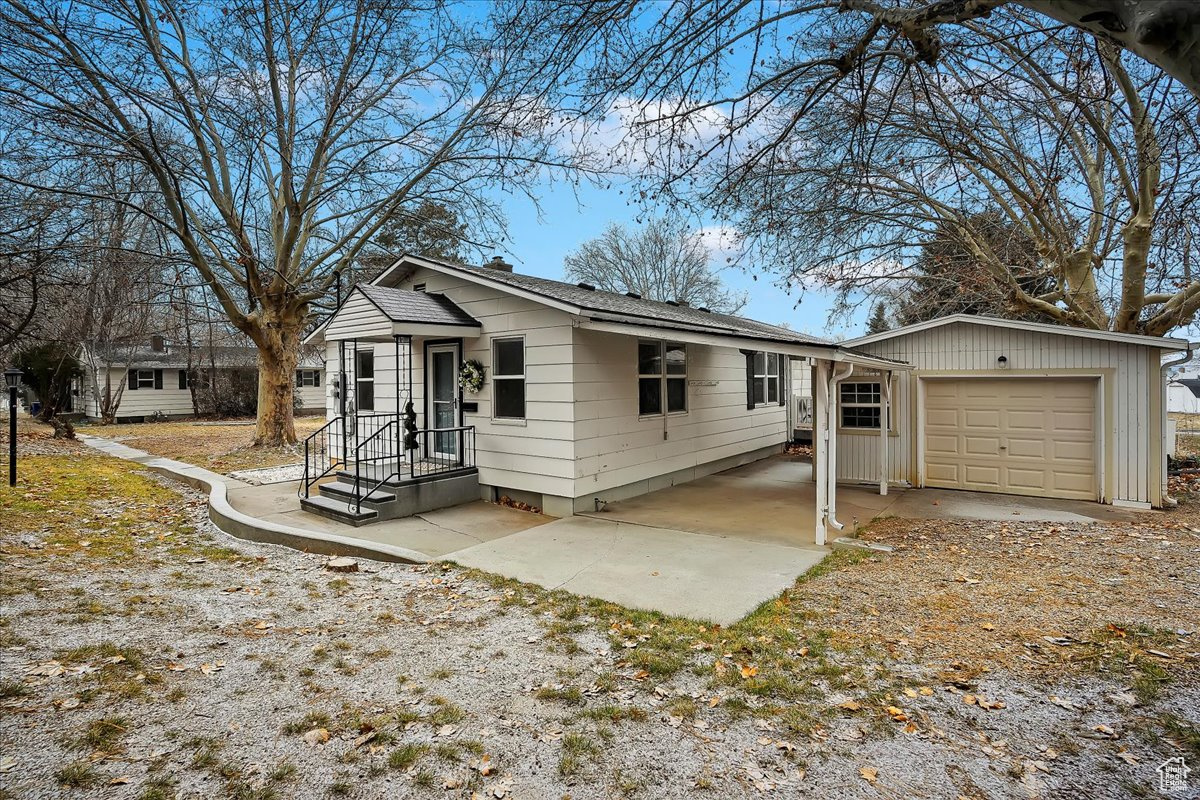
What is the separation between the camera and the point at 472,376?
9219mm

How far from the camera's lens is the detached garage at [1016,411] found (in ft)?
29.0

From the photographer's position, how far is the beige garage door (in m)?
9.41

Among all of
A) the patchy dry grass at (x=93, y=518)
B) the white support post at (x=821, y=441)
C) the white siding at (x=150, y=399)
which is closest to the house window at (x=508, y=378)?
the patchy dry grass at (x=93, y=518)

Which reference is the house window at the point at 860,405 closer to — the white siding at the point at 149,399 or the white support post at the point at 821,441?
the white support post at the point at 821,441

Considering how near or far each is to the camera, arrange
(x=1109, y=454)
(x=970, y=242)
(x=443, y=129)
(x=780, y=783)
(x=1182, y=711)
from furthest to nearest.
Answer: (x=443, y=129) < (x=970, y=242) < (x=1109, y=454) < (x=1182, y=711) < (x=780, y=783)

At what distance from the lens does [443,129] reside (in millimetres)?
14977

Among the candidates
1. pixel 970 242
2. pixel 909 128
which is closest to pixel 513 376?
pixel 909 128

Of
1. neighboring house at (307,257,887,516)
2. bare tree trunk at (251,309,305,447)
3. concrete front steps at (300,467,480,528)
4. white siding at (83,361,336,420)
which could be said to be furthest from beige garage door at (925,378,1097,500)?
white siding at (83,361,336,420)

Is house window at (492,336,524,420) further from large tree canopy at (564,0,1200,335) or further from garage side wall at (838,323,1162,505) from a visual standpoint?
garage side wall at (838,323,1162,505)

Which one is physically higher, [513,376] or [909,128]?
[909,128]

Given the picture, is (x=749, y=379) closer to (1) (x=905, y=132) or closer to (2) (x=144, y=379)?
(1) (x=905, y=132)

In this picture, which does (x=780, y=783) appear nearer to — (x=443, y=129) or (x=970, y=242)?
(x=970, y=242)

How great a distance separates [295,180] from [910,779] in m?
18.6

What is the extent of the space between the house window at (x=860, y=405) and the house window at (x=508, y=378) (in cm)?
634
